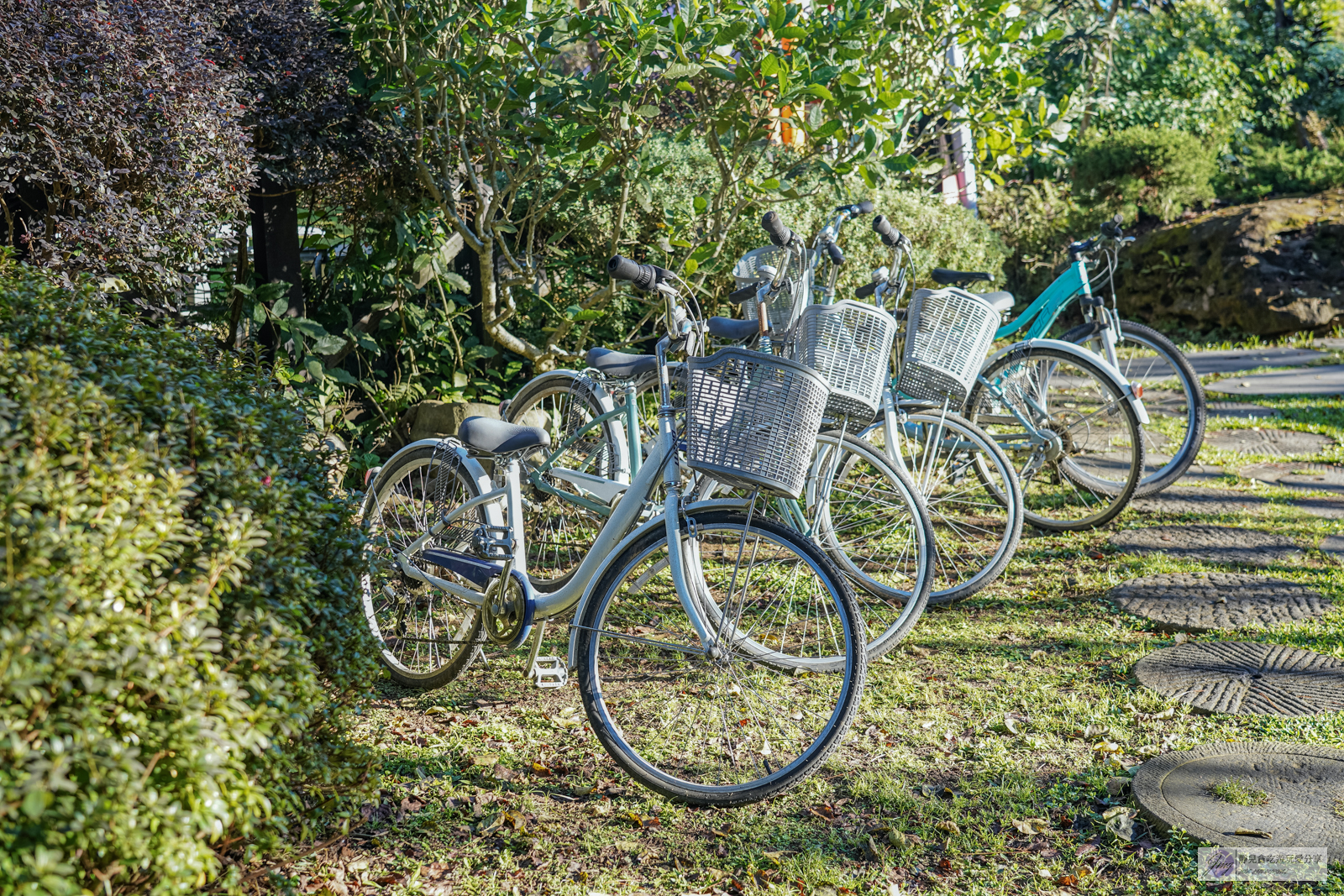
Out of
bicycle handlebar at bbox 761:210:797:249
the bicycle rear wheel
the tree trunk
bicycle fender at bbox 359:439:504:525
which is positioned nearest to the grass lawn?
the bicycle rear wheel

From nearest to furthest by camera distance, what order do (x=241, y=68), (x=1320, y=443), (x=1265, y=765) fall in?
(x=1265, y=765)
(x=241, y=68)
(x=1320, y=443)

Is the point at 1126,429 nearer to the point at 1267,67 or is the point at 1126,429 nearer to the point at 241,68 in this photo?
the point at 241,68

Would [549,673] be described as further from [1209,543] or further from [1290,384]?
[1290,384]

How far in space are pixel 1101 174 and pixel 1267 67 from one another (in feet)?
17.0

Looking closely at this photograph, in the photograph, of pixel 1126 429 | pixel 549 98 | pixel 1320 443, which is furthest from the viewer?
pixel 1320 443

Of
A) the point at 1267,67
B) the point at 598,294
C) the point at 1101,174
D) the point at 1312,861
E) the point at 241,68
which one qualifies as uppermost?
the point at 1267,67

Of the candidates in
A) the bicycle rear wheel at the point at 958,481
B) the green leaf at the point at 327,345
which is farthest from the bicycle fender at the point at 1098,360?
the green leaf at the point at 327,345

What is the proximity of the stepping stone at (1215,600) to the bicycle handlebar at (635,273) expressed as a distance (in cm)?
246

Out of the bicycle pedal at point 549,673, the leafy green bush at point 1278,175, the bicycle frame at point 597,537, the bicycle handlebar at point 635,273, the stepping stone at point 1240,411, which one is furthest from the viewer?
the leafy green bush at point 1278,175

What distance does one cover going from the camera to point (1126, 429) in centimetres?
492

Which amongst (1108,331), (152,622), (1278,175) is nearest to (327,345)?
Result: (152,622)

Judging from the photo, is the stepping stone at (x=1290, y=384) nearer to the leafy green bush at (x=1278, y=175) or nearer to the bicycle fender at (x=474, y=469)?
the leafy green bush at (x=1278, y=175)

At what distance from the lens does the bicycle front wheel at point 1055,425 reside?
4.86 meters

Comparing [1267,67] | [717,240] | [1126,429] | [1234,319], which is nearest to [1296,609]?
[1126,429]
